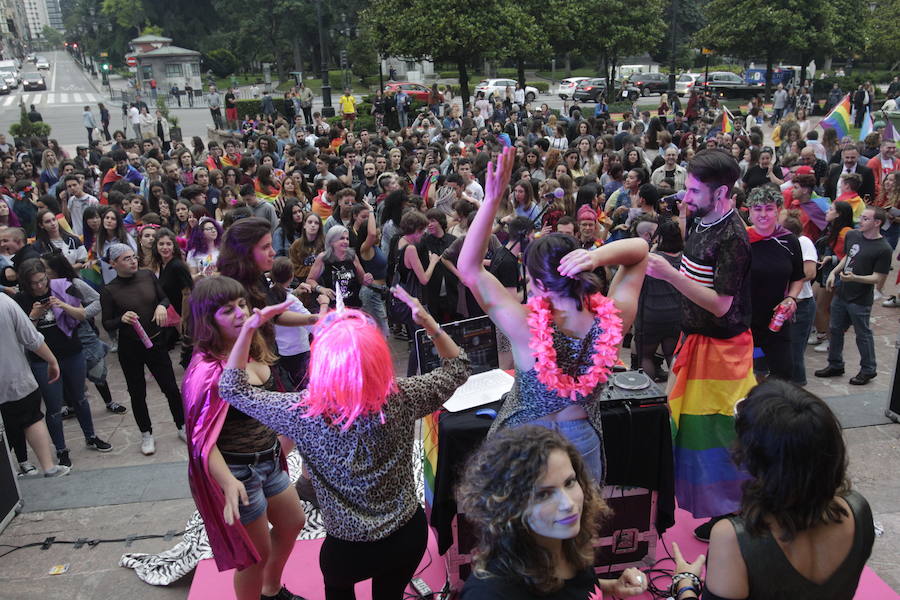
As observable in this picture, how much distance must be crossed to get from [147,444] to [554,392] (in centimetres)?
413

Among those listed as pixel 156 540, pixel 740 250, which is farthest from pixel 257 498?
pixel 740 250

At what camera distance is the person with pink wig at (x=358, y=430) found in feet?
8.37

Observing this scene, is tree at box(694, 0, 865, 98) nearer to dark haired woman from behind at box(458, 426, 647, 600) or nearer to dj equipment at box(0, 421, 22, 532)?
dj equipment at box(0, 421, 22, 532)

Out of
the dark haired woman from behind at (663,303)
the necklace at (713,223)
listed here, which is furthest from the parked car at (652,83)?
the necklace at (713,223)

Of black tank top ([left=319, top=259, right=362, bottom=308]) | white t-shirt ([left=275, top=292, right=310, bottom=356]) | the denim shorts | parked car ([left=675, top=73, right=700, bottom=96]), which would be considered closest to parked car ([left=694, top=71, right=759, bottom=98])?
parked car ([left=675, top=73, right=700, bottom=96])

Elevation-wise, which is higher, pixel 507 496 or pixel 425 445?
pixel 507 496

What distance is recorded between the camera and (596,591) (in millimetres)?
2164

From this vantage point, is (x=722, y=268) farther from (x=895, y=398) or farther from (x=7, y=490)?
(x=7, y=490)

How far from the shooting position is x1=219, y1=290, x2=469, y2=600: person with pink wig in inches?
100

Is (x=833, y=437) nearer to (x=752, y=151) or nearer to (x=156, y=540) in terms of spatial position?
(x=156, y=540)

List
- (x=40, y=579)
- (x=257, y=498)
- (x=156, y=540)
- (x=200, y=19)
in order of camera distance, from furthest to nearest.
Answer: (x=200, y=19), (x=156, y=540), (x=40, y=579), (x=257, y=498)

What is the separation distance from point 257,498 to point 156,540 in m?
1.68

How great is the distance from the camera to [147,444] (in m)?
5.84

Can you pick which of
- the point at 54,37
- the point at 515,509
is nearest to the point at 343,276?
the point at 515,509
